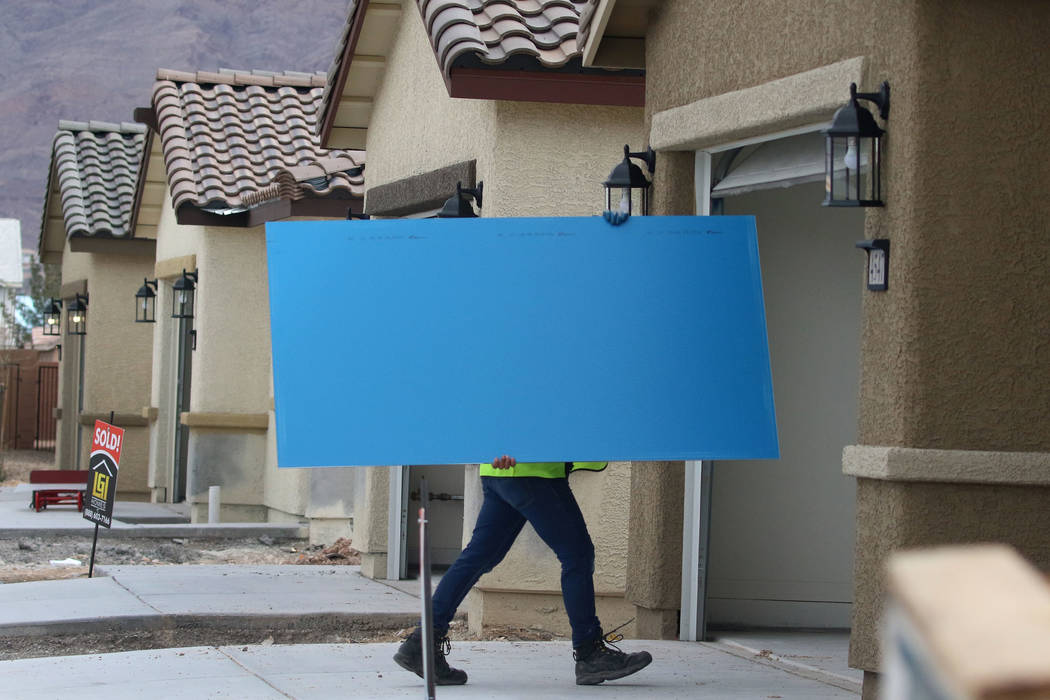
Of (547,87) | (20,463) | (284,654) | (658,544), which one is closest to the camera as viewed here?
(284,654)

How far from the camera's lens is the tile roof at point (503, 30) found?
8477 mm

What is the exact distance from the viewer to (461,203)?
29.3ft

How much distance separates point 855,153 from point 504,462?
183 centimetres

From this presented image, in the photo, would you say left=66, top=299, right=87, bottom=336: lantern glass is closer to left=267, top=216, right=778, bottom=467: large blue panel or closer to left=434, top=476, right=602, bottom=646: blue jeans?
left=434, top=476, right=602, bottom=646: blue jeans

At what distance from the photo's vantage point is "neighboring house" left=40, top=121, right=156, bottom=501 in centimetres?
2052

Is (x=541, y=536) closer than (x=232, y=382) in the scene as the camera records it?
Yes

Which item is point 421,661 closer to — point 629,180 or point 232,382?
point 629,180

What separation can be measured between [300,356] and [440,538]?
6.14 meters

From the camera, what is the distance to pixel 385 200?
11023mm

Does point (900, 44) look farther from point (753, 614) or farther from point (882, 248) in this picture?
point (753, 614)

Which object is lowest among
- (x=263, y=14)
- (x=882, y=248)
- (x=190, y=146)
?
(x=882, y=248)

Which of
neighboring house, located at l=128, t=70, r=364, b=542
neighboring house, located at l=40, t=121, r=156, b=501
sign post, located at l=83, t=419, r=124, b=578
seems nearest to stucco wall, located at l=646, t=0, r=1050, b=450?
sign post, located at l=83, t=419, r=124, b=578

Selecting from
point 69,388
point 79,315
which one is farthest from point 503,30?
point 69,388

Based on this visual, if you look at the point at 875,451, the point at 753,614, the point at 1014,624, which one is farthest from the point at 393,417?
the point at 1014,624
